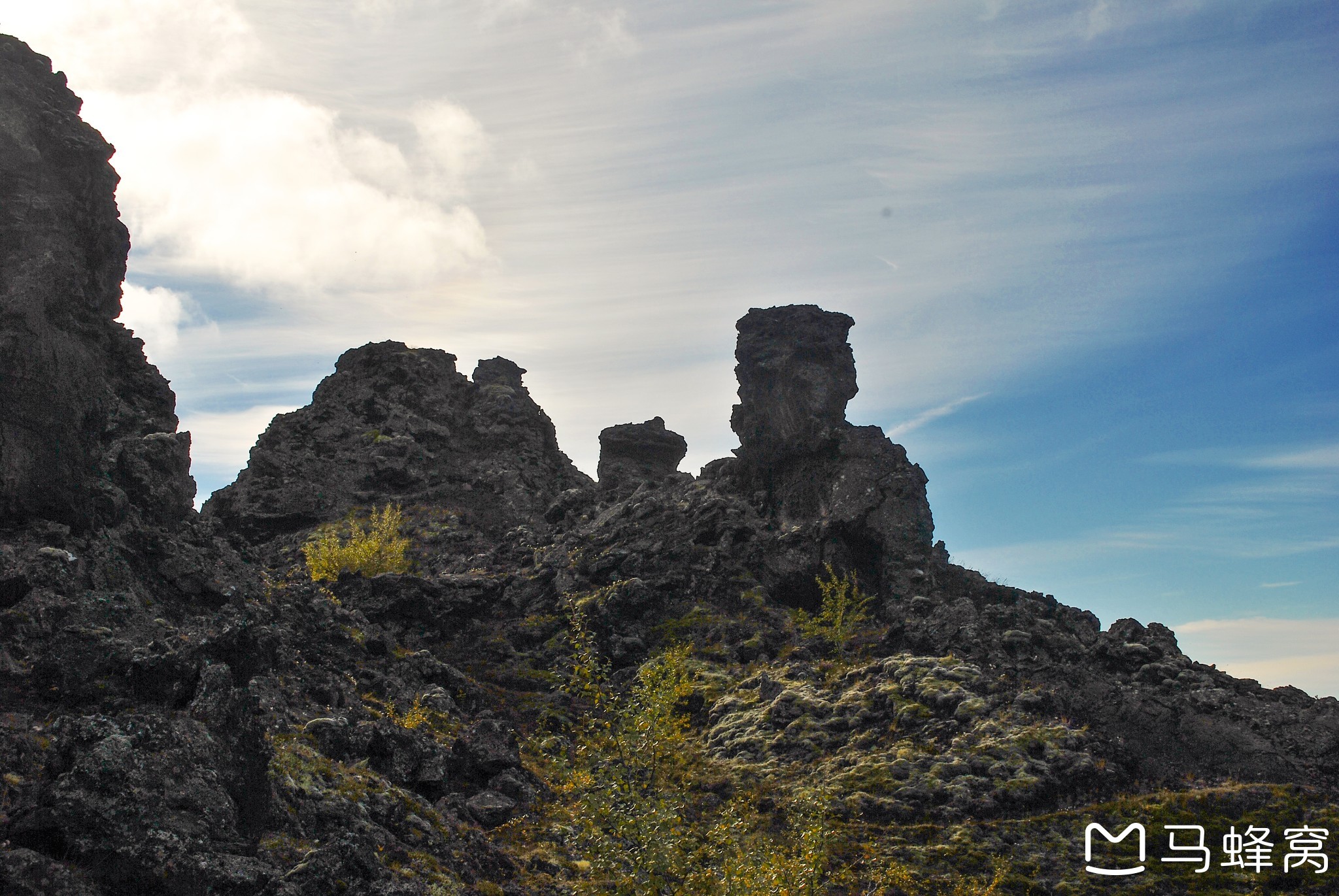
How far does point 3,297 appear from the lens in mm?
27500

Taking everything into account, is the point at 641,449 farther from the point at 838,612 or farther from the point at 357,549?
the point at 838,612

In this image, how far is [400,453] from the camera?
8488 cm

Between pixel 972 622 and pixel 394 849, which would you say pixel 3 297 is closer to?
pixel 394 849

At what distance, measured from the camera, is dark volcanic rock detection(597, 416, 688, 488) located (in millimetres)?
95000

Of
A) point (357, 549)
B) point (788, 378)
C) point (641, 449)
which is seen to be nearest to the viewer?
point (357, 549)

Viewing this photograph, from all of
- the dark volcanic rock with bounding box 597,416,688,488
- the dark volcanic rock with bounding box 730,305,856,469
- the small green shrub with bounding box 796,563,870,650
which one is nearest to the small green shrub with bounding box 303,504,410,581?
the dark volcanic rock with bounding box 597,416,688,488

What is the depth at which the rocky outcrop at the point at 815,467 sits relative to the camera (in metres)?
60.0

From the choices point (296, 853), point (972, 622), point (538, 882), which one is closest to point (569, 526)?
point (972, 622)

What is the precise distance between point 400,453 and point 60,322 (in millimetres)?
55800

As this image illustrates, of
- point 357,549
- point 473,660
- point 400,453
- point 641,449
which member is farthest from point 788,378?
point 400,453

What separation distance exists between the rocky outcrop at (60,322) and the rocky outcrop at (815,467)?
4170 centimetres

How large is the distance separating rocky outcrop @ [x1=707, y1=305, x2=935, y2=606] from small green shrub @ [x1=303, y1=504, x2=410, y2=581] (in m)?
29.2

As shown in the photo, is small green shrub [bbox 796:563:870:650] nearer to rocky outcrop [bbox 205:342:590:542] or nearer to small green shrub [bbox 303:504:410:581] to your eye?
small green shrub [bbox 303:504:410:581]

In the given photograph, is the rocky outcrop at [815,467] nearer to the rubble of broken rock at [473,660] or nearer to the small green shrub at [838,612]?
the rubble of broken rock at [473,660]
